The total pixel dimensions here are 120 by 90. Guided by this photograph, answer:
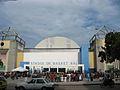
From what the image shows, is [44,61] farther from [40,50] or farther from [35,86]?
[35,86]

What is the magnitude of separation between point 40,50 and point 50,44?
787 centimetres

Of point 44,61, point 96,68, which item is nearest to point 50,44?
point 44,61

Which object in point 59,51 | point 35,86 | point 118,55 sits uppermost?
Answer: point 59,51

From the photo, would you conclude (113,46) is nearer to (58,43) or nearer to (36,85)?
(36,85)

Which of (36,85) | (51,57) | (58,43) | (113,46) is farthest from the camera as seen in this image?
(58,43)

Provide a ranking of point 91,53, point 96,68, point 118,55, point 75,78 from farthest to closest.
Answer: point 91,53 → point 96,68 → point 75,78 → point 118,55

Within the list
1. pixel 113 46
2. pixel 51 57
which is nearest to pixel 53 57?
pixel 51 57

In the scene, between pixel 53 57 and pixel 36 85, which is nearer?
pixel 36 85

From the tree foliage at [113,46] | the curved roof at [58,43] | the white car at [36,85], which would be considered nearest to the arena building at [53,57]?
the curved roof at [58,43]

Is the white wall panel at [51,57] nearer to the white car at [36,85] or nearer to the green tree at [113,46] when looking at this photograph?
the green tree at [113,46]

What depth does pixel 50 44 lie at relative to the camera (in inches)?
4013

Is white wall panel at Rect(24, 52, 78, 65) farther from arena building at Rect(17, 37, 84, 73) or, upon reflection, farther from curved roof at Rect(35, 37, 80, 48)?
curved roof at Rect(35, 37, 80, 48)

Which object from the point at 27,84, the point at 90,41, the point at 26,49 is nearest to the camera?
the point at 27,84

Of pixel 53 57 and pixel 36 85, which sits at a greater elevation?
pixel 53 57
